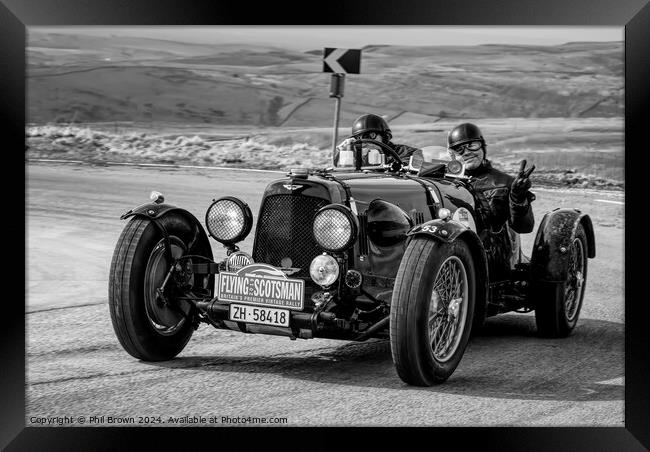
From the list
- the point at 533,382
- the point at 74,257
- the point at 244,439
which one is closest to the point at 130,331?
the point at 244,439

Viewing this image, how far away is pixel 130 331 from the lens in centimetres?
600

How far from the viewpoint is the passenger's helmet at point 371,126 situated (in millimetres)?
7703

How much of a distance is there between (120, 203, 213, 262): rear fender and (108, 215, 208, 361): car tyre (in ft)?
0.12

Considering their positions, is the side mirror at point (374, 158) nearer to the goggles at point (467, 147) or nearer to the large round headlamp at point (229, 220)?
the goggles at point (467, 147)

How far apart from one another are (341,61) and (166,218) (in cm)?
206

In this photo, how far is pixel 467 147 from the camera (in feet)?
24.7

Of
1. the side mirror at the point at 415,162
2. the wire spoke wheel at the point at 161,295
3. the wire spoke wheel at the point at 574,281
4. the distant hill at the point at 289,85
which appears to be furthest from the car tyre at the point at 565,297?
the wire spoke wheel at the point at 161,295

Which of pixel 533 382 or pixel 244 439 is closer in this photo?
pixel 244 439

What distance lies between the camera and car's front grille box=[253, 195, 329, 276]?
20.1 feet

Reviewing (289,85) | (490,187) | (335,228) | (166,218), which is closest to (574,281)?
(490,187)

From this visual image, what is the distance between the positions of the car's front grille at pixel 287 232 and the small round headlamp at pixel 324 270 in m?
0.30

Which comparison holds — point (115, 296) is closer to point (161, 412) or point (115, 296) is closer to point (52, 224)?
point (161, 412)

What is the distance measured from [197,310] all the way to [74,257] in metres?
4.04

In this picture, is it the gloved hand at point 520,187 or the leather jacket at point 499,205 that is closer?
the gloved hand at point 520,187
